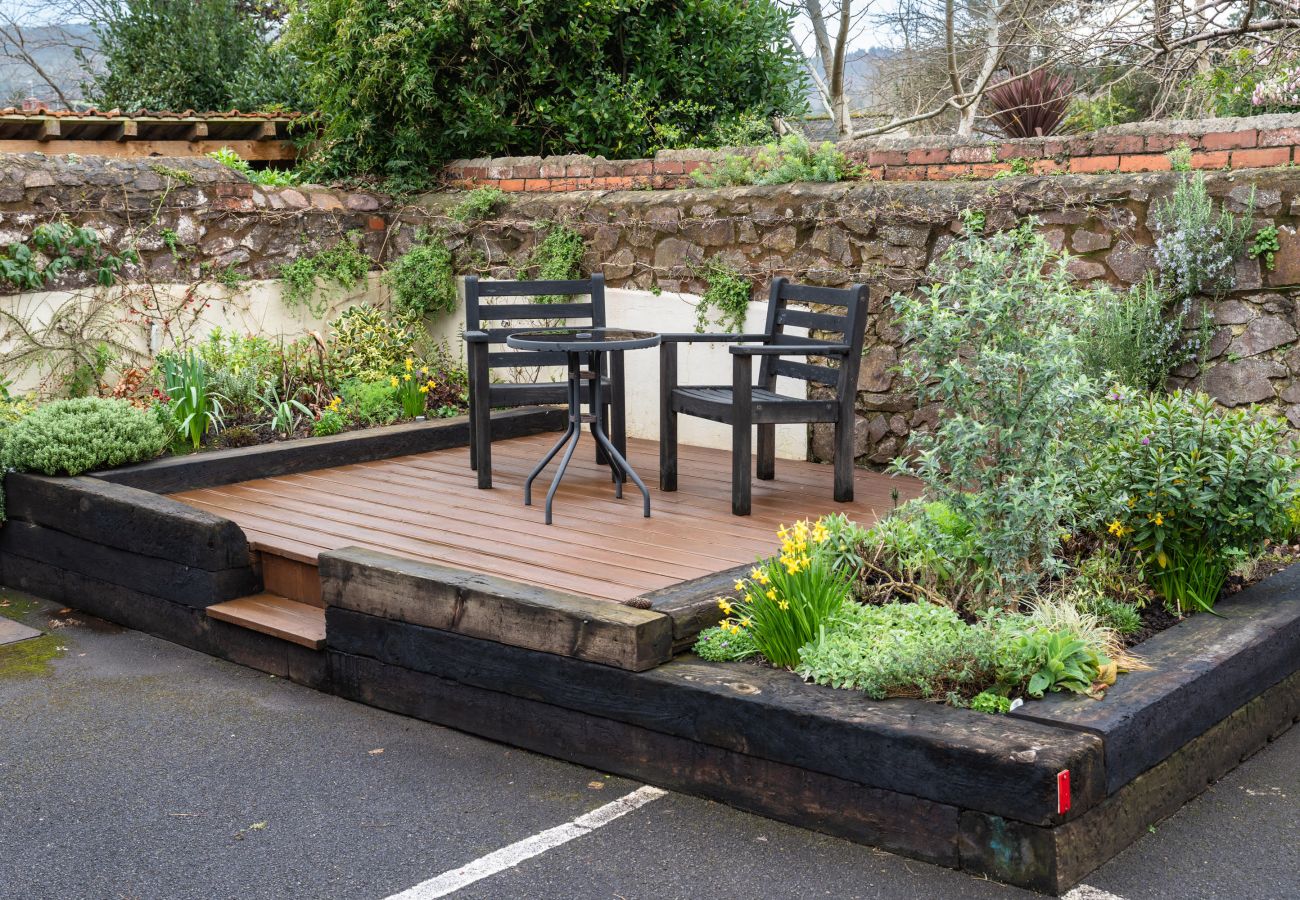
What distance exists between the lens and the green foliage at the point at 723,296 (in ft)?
20.1

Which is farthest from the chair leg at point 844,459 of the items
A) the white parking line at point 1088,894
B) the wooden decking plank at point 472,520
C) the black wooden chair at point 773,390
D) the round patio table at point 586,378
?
the white parking line at point 1088,894

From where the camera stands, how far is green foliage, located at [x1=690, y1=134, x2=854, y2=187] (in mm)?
5938

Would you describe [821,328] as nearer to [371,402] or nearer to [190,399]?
[371,402]

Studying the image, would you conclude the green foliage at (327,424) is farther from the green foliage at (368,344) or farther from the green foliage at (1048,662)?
the green foliage at (1048,662)

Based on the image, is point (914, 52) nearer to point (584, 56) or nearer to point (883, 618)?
point (584, 56)

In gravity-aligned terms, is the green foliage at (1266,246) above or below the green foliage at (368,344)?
above

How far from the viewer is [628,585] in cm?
395

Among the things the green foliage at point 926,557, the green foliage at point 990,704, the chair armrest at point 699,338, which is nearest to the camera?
the green foliage at point 990,704

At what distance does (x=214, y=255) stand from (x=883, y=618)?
16.1 feet

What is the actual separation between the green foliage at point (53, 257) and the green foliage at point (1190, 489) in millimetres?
5104

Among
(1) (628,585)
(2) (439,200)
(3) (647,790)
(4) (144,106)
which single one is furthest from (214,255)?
(4) (144,106)

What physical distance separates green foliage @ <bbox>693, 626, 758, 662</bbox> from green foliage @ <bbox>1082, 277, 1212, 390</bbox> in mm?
2178

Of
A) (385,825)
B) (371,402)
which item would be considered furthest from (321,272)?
(385,825)

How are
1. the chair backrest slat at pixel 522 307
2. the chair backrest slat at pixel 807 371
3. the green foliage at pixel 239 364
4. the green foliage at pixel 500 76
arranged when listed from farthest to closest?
the green foliage at pixel 500 76, the green foliage at pixel 239 364, the chair backrest slat at pixel 522 307, the chair backrest slat at pixel 807 371
